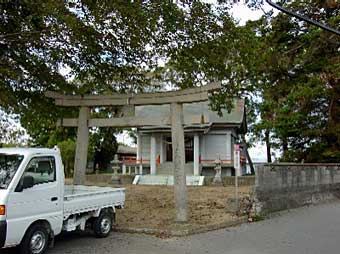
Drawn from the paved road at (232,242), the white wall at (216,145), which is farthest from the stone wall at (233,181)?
the paved road at (232,242)

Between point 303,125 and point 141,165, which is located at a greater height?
point 303,125

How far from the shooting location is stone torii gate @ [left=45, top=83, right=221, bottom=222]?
12.3 m

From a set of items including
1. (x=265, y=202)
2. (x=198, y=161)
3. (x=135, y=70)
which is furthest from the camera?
(x=198, y=161)

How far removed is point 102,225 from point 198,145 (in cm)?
1833

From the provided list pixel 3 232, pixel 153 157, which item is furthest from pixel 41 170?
pixel 153 157

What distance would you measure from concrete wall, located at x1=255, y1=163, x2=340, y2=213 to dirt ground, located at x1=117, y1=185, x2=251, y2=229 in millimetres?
1535

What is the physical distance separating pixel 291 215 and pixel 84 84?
8.42 metres

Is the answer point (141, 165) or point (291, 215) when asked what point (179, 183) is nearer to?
point (291, 215)

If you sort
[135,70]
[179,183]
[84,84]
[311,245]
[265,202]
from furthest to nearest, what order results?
[265,202] → [84,84] → [135,70] → [179,183] → [311,245]

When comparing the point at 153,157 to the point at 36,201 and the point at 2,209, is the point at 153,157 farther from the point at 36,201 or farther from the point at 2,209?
the point at 2,209

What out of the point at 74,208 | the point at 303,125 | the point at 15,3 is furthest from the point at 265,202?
the point at 303,125

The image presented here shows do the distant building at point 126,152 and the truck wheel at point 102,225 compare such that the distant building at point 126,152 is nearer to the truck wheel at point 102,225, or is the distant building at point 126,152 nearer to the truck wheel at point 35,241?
the truck wheel at point 102,225

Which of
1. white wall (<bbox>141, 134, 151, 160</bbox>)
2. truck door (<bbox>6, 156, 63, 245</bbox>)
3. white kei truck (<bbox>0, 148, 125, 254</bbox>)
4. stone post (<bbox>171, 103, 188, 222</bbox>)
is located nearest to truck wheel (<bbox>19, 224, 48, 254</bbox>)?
white kei truck (<bbox>0, 148, 125, 254</bbox>)

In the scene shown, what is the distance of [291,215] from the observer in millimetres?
15578
